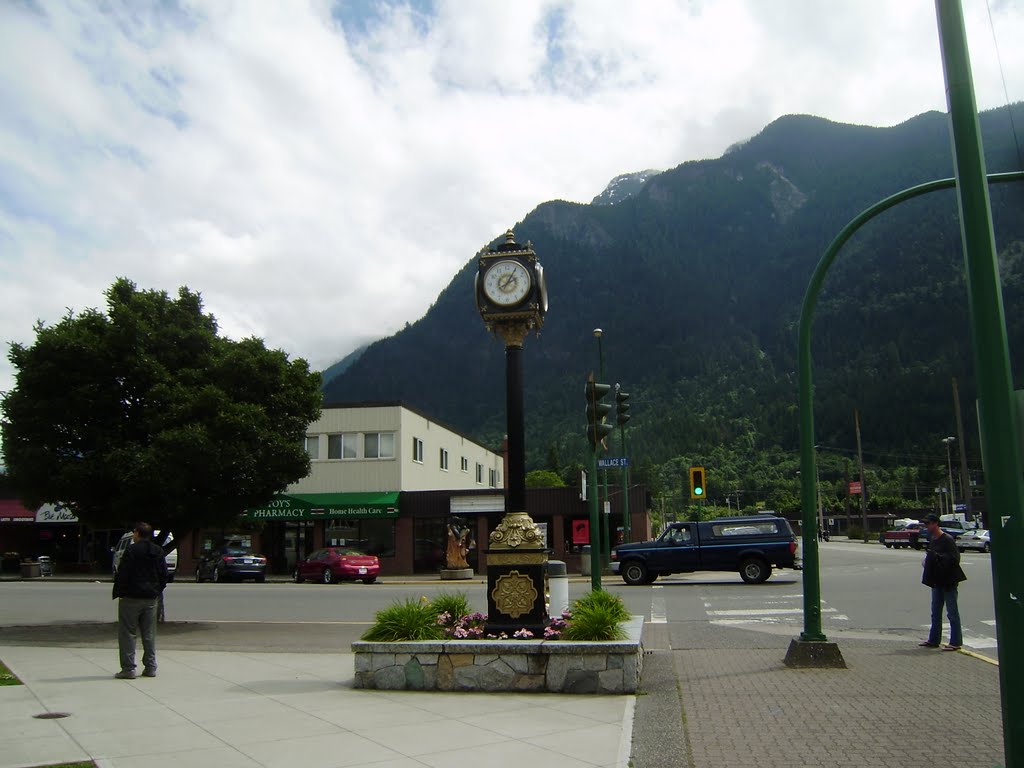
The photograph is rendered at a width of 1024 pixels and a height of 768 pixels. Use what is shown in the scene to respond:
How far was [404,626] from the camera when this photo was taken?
9.43 meters

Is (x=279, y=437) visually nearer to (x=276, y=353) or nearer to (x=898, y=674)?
(x=276, y=353)

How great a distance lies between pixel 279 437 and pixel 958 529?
3915cm

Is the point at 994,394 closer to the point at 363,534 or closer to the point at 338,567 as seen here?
the point at 338,567

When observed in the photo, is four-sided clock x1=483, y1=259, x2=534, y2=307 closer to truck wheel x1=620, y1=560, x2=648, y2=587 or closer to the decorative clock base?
the decorative clock base

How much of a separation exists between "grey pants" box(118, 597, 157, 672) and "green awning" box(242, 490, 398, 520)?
2833cm

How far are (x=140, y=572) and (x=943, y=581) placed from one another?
10.1 m

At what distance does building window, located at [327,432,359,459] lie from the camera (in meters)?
40.8

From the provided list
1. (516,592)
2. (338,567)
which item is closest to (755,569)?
(338,567)

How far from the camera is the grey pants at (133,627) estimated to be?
33.9 feet

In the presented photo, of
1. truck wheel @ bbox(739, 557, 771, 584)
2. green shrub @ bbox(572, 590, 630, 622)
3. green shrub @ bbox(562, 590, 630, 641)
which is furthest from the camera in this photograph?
truck wheel @ bbox(739, 557, 771, 584)

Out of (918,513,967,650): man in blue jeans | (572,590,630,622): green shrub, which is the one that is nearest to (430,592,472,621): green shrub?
(572,590,630,622): green shrub

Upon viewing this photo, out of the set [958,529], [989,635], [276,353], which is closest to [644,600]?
[989,635]

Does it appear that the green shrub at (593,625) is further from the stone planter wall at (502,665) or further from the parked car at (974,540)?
the parked car at (974,540)

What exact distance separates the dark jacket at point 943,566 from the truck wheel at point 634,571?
1419 cm
